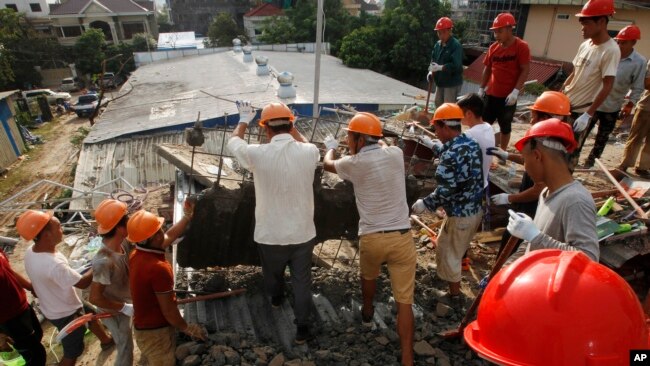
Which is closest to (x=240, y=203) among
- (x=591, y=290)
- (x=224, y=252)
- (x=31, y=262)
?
(x=224, y=252)

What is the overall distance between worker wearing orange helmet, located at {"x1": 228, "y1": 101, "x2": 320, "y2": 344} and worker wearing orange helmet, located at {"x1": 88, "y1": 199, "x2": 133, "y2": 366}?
1246 millimetres

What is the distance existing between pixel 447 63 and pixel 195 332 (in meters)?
5.84

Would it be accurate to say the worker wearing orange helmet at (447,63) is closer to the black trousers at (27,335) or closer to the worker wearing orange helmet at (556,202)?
the worker wearing orange helmet at (556,202)

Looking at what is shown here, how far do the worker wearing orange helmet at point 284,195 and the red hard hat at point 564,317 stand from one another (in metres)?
1.77

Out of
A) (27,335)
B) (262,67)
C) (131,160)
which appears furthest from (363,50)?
Result: (27,335)

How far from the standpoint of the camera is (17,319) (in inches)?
157

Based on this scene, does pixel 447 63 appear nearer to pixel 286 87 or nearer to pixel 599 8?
pixel 599 8

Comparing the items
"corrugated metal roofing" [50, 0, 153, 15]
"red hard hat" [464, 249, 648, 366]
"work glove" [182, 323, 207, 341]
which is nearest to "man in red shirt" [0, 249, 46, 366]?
"work glove" [182, 323, 207, 341]

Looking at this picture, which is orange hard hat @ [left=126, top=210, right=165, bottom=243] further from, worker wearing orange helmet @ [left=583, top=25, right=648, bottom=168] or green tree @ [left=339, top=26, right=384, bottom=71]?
green tree @ [left=339, top=26, right=384, bottom=71]

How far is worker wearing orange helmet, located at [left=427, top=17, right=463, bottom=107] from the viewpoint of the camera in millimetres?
6609

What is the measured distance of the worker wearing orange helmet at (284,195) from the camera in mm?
3166

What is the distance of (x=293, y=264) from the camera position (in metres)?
3.49

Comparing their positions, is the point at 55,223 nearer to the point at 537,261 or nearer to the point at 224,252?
the point at 224,252

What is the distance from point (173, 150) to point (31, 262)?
2.49 meters
